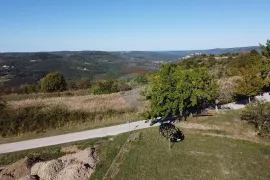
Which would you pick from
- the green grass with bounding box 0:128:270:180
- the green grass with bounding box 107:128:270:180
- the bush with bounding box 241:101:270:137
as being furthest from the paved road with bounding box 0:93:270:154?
the bush with bounding box 241:101:270:137

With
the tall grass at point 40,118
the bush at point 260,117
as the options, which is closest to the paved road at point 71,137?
the tall grass at point 40,118

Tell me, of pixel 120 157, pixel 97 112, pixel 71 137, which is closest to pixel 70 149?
pixel 71 137

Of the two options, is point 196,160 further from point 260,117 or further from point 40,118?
point 40,118

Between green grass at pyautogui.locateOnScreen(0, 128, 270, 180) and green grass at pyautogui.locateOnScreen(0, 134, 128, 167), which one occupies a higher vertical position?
green grass at pyautogui.locateOnScreen(0, 128, 270, 180)

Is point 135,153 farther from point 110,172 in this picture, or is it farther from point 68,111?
point 68,111

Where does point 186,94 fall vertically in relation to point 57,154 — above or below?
above

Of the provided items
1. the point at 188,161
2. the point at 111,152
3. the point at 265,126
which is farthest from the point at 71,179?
the point at 265,126

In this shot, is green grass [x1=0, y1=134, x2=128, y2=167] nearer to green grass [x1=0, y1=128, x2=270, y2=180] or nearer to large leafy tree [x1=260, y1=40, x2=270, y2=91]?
green grass [x1=0, y1=128, x2=270, y2=180]
